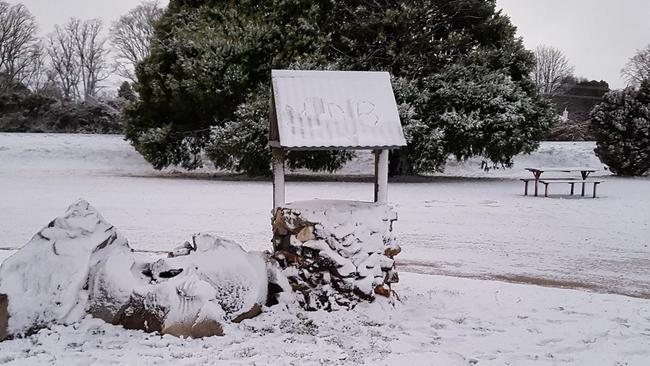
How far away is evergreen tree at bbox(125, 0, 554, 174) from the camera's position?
19.1 meters

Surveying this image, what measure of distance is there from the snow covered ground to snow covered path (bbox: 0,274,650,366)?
0.05 ft

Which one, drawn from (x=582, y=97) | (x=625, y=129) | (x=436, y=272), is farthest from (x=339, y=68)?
(x=582, y=97)

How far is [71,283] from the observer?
468 cm

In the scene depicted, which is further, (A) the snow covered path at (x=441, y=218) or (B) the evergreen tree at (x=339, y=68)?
(B) the evergreen tree at (x=339, y=68)

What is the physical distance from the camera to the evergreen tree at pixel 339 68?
1912 centimetres

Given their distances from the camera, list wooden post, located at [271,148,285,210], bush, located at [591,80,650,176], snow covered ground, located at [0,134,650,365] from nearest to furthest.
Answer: snow covered ground, located at [0,134,650,365] → wooden post, located at [271,148,285,210] → bush, located at [591,80,650,176]

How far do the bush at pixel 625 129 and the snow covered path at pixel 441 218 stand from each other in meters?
1.41

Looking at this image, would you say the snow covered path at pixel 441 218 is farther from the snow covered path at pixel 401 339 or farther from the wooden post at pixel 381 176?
the wooden post at pixel 381 176

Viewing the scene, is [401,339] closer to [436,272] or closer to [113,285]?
[113,285]

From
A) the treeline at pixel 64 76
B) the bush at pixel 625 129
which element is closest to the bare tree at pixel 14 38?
the treeline at pixel 64 76

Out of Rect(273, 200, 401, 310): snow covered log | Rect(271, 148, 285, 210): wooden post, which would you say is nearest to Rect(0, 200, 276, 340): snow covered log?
Rect(273, 200, 401, 310): snow covered log

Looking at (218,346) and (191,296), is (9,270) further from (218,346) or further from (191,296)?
A: (218,346)

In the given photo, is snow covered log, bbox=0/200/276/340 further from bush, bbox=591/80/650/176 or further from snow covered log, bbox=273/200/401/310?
bush, bbox=591/80/650/176

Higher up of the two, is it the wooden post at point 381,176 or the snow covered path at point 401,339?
the wooden post at point 381,176
